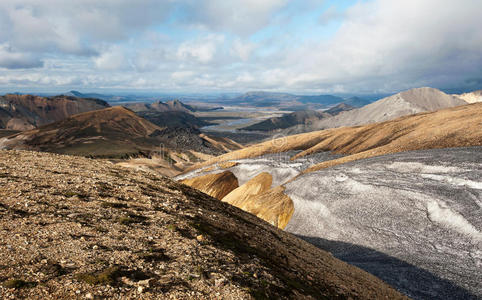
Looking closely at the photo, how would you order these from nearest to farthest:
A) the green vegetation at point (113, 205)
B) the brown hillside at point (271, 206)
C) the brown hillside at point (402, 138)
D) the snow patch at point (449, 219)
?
the green vegetation at point (113, 205) < the snow patch at point (449, 219) < the brown hillside at point (271, 206) < the brown hillside at point (402, 138)

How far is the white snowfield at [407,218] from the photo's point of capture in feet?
74.0

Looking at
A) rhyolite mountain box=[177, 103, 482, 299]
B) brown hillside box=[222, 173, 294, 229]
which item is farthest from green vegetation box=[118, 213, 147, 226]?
brown hillside box=[222, 173, 294, 229]

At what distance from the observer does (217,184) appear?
3125 inches

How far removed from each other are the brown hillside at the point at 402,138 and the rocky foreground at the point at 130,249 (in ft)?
162

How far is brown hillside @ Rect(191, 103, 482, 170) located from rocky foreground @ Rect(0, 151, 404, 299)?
49348 mm

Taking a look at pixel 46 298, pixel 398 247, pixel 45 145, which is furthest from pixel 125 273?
pixel 45 145

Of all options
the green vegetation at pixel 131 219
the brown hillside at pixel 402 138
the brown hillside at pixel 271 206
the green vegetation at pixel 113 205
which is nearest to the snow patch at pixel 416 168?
the brown hillside at pixel 402 138

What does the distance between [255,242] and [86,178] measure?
1188 centimetres

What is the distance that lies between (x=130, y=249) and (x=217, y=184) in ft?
226

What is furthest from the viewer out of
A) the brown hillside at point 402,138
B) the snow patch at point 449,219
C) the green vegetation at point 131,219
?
the brown hillside at point 402,138

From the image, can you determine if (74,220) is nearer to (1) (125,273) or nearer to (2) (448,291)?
(1) (125,273)

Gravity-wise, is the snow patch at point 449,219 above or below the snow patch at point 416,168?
below

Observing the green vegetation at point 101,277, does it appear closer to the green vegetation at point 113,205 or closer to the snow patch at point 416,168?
the green vegetation at point 113,205

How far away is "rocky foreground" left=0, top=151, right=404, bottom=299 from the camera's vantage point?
8.41 m
